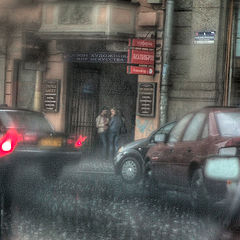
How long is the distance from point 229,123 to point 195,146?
62 centimetres

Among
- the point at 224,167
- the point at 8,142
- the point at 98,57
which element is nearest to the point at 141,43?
the point at 98,57

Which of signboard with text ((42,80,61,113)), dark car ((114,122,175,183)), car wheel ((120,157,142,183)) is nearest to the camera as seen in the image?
dark car ((114,122,175,183))

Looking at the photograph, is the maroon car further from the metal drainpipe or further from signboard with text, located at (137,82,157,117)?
signboard with text, located at (137,82,157,117)

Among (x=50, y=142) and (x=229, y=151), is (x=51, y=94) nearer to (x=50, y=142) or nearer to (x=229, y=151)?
(x=50, y=142)

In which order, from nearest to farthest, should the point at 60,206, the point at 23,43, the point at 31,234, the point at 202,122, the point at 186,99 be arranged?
the point at 31,234
the point at 60,206
the point at 202,122
the point at 186,99
the point at 23,43

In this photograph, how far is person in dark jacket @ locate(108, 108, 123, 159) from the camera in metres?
19.8

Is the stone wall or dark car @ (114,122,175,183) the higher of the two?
the stone wall

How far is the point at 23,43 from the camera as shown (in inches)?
835

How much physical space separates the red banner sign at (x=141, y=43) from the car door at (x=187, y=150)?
9354mm

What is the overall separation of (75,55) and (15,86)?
2329 millimetres

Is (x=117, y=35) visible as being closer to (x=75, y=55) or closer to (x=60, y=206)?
(x=75, y=55)

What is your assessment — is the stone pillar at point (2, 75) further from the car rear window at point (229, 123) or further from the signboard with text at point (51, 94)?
the car rear window at point (229, 123)

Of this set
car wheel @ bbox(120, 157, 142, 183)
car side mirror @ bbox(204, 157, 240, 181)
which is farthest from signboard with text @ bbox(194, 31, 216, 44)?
car side mirror @ bbox(204, 157, 240, 181)

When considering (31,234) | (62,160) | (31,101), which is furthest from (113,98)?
(31,234)
